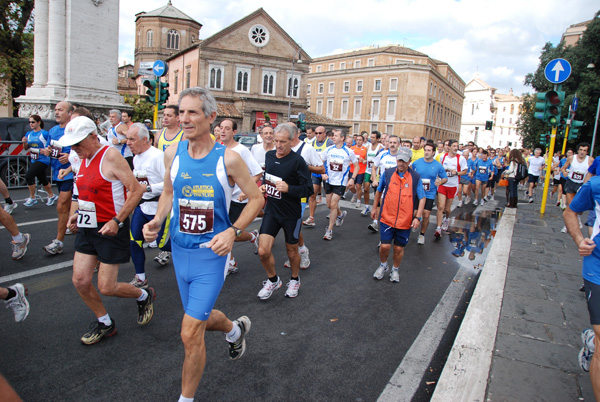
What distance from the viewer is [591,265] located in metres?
2.89

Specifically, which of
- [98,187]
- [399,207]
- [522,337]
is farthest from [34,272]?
[522,337]

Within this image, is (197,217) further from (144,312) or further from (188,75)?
(188,75)

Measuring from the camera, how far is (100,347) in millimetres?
3564

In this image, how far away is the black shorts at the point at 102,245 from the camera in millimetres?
3582

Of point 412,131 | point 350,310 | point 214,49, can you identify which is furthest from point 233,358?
point 412,131

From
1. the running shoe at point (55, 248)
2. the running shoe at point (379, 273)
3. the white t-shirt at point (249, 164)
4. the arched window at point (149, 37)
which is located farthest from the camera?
the arched window at point (149, 37)

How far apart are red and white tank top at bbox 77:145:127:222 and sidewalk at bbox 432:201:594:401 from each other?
10.2 feet

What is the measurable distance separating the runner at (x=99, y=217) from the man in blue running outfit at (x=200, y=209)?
939 millimetres

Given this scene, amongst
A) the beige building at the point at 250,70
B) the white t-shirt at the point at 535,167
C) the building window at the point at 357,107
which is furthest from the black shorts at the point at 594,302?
the building window at the point at 357,107

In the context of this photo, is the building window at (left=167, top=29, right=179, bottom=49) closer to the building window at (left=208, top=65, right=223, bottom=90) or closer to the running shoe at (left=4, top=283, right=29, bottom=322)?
the building window at (left=208, top=65, right=223, bottom=90)

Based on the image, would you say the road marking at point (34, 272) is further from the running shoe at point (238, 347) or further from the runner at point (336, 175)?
the runner at point (336, 175)

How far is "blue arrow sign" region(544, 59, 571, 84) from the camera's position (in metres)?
10.5

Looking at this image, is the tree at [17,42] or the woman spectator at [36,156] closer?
the woman spectator at [36,156]

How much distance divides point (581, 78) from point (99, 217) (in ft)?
118
